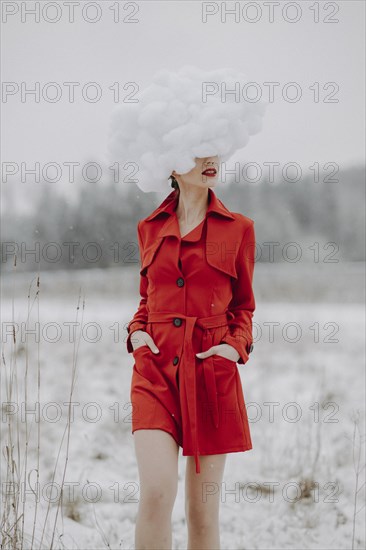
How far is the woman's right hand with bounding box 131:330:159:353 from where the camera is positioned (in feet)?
7.41

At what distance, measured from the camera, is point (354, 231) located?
6.75 m

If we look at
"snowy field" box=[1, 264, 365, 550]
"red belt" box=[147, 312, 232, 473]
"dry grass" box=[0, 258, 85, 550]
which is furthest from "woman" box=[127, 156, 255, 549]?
"snowy field" box=[1, 264, 365, 550]

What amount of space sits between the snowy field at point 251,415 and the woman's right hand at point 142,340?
450mm

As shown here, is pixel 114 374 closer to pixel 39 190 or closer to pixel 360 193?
→ pixel 39 190

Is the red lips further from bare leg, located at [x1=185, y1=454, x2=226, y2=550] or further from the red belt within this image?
bare leg, located at [x1=185, y1=454, x2=226, y2=550]

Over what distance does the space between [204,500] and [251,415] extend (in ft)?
9.39

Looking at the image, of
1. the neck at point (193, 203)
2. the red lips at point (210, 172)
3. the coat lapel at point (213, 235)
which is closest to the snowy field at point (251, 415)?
the coat lapel at point (213, 235)

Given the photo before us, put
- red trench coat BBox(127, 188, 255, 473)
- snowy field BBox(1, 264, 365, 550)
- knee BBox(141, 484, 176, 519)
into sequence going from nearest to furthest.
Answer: knee BBox(141, 484, 176, 519)
red trench coat BBox(127, 188, 255, 473)
snowy field BBox(1, 264, 365, 550)

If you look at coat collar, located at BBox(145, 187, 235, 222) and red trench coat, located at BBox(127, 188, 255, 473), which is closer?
red trench coat, located at BBox(127, 188, 255, 473)

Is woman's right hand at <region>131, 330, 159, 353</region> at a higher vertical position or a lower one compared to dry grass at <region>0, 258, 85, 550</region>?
higher

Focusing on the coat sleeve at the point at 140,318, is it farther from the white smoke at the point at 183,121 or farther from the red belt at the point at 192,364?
the white smoke at the point at 183,121

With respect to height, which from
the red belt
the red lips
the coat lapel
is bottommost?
the red belt

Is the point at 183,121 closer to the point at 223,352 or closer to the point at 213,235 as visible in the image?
the point at 213,235

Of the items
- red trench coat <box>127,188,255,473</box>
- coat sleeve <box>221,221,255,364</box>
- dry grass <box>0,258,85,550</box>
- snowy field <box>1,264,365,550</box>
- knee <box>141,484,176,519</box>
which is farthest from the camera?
snowy field <box>1,264,365,550</box>
